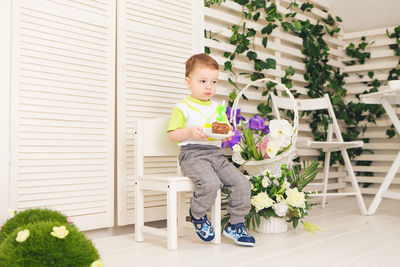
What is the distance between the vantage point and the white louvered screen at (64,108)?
1.94 m

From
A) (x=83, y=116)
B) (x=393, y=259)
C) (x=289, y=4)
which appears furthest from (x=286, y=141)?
(x=289, y=4)

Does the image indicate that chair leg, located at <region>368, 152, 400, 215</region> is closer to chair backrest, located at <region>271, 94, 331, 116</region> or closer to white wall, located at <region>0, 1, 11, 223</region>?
chair backrest, located at <region>271, 94, 331, 116</region>

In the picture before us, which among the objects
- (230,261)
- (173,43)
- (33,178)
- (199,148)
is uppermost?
(173,43)

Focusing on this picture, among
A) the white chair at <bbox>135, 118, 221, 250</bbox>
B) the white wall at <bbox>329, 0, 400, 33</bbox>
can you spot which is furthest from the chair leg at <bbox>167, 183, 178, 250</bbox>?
the white wall at <bbox>329, 0, 400, 33</bbox>

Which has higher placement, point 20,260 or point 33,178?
point 33,178

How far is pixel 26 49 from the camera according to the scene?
196 cm

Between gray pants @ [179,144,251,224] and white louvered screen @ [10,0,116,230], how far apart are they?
1.46ft

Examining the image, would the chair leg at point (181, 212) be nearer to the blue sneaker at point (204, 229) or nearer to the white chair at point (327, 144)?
the blue sneaker at point (204, 229)

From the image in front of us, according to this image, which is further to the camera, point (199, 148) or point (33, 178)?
point (199, 148)

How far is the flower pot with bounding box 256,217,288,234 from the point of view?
89.4 inches

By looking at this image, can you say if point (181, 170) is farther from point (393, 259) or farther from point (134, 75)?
point (393, 259)

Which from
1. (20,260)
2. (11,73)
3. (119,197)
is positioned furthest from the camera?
(119,197)

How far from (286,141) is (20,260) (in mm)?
1464

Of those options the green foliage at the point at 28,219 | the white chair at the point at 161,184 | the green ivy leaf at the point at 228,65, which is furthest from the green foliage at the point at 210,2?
the green foliage at the point at 28,219
